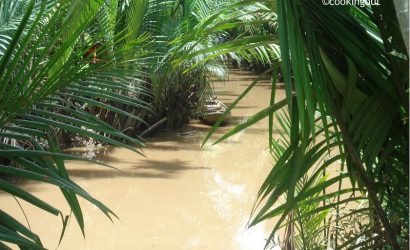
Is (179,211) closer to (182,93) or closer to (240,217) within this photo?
(240,217)

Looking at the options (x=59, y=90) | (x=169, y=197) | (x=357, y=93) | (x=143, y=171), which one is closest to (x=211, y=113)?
(x=143, y=171)

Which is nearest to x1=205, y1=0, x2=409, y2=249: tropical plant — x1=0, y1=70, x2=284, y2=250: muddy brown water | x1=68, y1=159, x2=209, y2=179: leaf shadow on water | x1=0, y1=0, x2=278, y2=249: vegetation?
x1=0, y1=0, x2=278, y2=249: vegetation

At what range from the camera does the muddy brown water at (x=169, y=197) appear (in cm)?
559

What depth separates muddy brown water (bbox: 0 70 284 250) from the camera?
18.4 ft

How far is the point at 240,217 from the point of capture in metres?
6.40

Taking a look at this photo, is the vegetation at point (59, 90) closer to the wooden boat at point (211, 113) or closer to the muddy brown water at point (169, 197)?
the muddy brown water at point (169, 197)

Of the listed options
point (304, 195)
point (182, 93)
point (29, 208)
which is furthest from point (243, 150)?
point (304, 195)

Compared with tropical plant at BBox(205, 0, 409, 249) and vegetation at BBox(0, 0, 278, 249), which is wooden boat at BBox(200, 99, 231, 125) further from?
tropical plant at BBox(205, 0, 409, 249)

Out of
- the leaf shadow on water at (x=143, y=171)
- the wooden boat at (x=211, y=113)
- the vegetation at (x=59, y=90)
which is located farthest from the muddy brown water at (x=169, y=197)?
the vegetation at (x=59, y=90)

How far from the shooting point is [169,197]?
6.86 metres

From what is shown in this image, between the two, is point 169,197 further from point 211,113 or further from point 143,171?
point 211,113

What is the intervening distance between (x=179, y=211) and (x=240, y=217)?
0.60m

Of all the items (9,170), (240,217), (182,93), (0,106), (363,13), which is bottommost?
(240,217)

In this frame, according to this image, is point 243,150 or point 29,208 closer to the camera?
point 29,208
